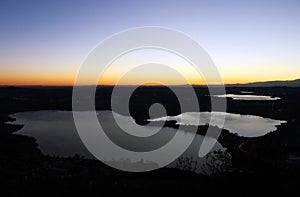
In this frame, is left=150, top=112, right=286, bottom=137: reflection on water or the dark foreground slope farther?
left=150, top=112, right=286, bottom=137: reflection on water

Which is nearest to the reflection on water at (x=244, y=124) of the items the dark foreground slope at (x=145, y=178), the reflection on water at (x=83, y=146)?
the reflection on water at (x=83, y=146)

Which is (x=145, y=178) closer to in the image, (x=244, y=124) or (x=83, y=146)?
(x=83, y=146)

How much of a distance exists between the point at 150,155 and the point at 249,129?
70.9 ft

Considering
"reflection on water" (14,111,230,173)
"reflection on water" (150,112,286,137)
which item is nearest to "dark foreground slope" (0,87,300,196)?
"reflection on water" (14,111,230,173)

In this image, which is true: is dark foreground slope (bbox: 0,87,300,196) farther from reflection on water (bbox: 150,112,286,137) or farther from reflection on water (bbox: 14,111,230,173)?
reflection on water (bbox: 150,112,286,137)

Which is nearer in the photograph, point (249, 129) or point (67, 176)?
point (67, 176)

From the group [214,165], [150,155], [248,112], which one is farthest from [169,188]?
[248,112]

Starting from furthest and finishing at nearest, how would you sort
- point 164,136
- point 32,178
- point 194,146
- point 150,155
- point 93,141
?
point 164,136 < point 93,141 < point 194,146 < point 150,155 < point 32,178

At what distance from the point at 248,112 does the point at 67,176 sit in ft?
181

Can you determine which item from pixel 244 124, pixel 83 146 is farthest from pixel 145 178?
pixel 244 124

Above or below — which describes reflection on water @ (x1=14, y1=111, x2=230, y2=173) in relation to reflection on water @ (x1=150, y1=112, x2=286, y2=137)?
above

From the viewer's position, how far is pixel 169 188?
14508 millimetres

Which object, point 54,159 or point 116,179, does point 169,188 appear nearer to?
point 116,179

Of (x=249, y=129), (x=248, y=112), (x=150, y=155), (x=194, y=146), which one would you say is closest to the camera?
(x=150, y=155)
